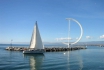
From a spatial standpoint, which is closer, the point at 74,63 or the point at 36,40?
the point at 74,63

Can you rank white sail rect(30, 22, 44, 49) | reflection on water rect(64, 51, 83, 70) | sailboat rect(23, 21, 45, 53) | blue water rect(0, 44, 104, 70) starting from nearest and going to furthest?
blue water rect(0, 44, 104, 70) < reflection on water rect(64, 51, 83, 70) < sailboat rect(23, 21, 45, 53) < white sail rect(30, 22, 44, 49)

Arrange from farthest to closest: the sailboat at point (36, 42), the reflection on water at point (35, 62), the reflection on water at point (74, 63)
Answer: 1. the sailboat at point (36, 42)
2. the reflection on water at point (74, 63)
3. the reflection on water at point (35, 62)

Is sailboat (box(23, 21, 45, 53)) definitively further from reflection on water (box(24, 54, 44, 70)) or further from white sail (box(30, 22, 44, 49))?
reflection on water (box(24, 54, 44, 70))

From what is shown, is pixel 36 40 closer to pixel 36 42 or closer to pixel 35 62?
pixel 36 42

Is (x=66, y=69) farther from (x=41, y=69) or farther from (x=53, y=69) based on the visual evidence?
(x=41, y=69)

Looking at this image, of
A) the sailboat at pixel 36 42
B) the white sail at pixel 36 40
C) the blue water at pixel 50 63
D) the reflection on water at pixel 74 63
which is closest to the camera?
the blue water at pixel 50 63

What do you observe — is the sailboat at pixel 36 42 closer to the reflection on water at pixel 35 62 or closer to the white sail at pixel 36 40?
the white sail at pixel 36 40

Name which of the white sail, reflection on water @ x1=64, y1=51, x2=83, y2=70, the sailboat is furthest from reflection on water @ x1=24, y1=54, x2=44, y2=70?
the white sail

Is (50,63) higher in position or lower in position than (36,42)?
lower

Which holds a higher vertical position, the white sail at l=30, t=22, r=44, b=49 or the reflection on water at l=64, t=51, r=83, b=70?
the white sail at l=30, t=22, r=44, b=49

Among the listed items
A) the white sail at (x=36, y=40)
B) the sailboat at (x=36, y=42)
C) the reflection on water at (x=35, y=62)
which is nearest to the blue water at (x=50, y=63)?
the reflection on water at (x=35, y=62)

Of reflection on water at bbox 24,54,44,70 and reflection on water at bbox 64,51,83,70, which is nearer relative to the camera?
reflection on water at bbox 24,54,44,70

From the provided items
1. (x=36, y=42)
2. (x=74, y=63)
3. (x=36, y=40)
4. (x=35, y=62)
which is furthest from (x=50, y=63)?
(x=36, y=40)

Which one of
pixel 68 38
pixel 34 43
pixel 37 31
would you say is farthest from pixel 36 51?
pixel 68 38
